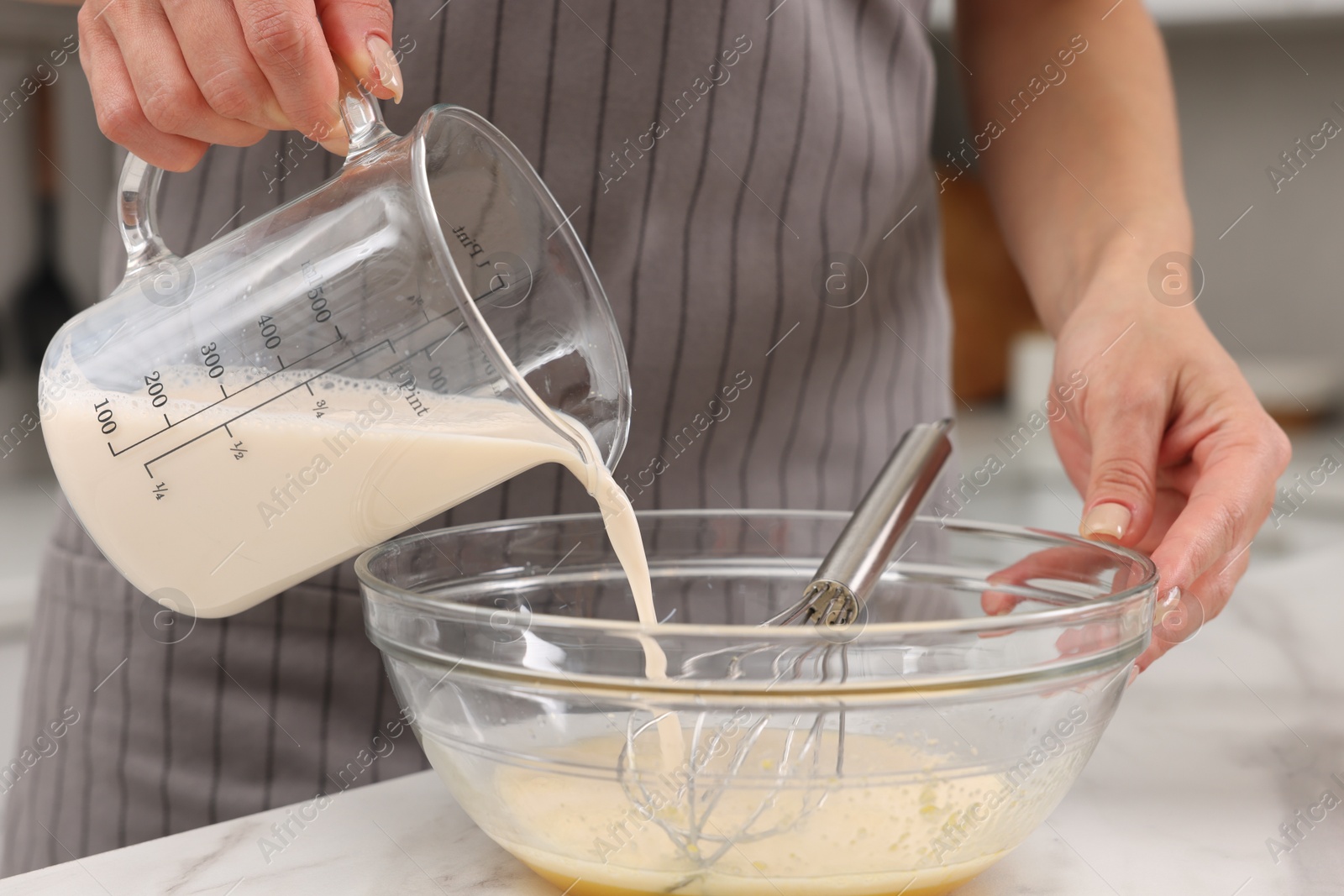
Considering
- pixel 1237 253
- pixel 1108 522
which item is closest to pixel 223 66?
pixel 1108 522

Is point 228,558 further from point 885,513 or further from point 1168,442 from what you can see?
point 1168,442

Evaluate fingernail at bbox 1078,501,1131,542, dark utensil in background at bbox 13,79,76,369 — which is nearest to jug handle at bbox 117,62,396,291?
fingernail at bbox 1078,501,1131,542

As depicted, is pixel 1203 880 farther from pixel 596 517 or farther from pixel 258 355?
pixel 258 355

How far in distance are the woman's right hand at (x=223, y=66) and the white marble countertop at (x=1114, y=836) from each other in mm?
278

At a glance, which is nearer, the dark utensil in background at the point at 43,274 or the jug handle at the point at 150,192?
the jug handle at the point at 150,192

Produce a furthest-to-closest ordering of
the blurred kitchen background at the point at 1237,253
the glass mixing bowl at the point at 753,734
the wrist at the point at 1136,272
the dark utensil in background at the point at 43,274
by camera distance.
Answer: the blurred kitchen background at the point at 1237,253 < the dark utensil in background at the point at 43,274 < the wrist at the point at 1136,272 < the glass mixing bowl at the point at 753,734

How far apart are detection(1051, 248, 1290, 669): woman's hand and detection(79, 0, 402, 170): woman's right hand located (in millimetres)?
380

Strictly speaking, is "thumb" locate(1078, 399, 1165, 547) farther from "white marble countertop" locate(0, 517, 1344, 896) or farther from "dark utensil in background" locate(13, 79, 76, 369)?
"dark utensil in background" locate(13, 79, 76, 369)

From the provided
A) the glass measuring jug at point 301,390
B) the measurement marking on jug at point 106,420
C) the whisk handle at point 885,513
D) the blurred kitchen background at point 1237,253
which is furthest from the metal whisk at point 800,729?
the blurred kitchen background at point 1237,253

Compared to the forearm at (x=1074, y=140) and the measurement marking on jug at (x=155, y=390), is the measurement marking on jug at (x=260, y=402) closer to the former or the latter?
the measurement marking on jug at (x=155, y=390)

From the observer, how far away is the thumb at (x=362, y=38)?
1.39 feet

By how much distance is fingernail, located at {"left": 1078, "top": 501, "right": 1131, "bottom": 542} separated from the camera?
560 mm

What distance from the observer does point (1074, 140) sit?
2.59 ft

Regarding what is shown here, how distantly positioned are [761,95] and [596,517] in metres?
0.29
